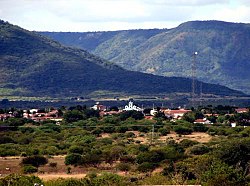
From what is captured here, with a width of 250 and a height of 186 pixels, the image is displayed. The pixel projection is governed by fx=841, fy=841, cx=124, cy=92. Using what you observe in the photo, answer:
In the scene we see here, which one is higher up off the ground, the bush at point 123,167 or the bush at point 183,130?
the bush at point 183,130

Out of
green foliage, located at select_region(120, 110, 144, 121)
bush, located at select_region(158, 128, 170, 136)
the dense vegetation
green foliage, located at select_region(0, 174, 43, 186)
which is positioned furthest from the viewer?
green foliage, located at select_region(120, 110, 144, 121)

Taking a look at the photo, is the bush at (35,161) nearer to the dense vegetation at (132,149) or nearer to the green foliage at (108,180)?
the dense vegetation at (132,149)

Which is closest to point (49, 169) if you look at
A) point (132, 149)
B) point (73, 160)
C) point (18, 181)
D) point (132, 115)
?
point (73, 160)

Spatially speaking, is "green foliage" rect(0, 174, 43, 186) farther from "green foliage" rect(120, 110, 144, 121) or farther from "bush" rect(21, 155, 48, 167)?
"green foliage" rect(120, 110, 144, 121)

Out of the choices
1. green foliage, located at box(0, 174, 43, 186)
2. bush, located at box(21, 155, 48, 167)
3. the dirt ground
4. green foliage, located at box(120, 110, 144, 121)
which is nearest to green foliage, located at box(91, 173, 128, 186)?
green foliage, located at box(0, 174, 43, 186)

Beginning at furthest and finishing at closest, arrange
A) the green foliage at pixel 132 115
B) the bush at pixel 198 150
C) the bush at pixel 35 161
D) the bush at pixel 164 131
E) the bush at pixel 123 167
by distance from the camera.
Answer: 1. the green foliage at pixel 132 115
2. the bush at pixel 164 131
3. the bush at pixel 198 150
4. the bush at pixel 35 161
5. the bush at pixel 123 167

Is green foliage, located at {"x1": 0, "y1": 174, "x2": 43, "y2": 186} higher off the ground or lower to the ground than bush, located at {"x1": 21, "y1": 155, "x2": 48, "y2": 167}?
higher

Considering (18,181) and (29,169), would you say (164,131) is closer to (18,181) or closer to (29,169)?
(29,169)

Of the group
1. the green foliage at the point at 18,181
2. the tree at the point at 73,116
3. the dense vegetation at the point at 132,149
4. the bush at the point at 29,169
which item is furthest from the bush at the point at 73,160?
the tree at the point at 73,116
